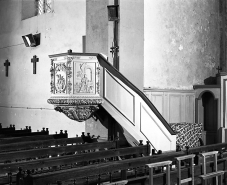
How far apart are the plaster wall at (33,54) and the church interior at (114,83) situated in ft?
0.09

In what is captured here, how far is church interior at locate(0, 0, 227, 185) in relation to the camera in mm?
5961

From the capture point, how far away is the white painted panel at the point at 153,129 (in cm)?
691

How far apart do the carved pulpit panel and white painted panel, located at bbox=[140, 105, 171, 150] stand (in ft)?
2.81

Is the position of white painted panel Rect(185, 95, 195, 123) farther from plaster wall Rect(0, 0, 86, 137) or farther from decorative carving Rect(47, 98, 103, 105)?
decorative carving Rect(47, 98, 103, 105)

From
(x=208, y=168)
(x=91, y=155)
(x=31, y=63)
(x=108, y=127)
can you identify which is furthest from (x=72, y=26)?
(x=208, y=168)

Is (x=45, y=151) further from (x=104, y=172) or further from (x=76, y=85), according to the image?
(x=104, y=172)

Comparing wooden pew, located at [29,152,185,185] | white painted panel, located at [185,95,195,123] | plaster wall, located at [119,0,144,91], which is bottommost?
wooden pew, located at [29,152,185,185]

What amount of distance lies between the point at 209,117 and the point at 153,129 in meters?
3.55

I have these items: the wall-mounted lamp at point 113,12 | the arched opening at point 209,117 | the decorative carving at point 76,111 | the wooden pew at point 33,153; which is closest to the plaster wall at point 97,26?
the wall-mounted lamp at point 113,12

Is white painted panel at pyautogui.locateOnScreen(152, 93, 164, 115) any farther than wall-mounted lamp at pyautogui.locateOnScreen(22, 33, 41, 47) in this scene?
No

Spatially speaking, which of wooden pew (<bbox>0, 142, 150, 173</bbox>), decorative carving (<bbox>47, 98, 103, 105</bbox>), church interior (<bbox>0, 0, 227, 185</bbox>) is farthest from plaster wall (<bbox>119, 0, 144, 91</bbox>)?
wooden pew (<bbox>0, 142, 150, 173</bbox>)

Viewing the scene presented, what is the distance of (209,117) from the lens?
9992mm

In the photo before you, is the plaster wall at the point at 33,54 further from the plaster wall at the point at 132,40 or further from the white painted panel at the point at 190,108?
the white painted panel at the point at 190,108

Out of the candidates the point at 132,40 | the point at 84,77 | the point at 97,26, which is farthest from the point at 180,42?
the point at 84,77
